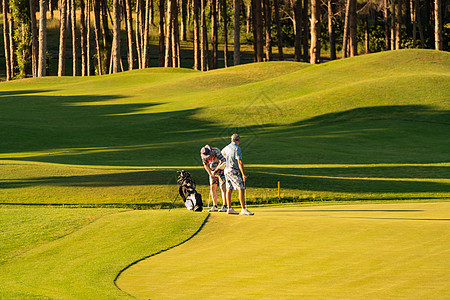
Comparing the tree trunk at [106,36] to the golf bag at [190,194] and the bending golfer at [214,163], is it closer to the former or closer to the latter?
the golf bag at [190,194]

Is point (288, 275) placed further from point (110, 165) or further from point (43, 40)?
point (43, 40)

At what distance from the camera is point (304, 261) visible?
11.1 meters

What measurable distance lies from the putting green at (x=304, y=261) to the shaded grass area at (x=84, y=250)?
425 millimetres

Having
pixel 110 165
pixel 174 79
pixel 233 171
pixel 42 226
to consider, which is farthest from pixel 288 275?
pixel 174 79

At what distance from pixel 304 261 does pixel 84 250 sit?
4.39 meters

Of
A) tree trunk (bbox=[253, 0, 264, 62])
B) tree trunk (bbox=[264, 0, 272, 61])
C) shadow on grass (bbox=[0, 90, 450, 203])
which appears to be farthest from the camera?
tree trunk (bbox=[264, 0, 272, 61])

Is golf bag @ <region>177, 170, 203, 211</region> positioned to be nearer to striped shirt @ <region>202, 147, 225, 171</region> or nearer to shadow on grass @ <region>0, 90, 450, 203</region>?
striped shirt @ <region>202, 147, 225, 171</region>

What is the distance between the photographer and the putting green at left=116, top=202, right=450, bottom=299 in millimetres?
9555

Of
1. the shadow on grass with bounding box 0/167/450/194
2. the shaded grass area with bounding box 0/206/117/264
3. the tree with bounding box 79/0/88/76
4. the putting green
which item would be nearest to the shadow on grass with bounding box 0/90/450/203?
the shadow on grass with bounding box 0/167/450/194

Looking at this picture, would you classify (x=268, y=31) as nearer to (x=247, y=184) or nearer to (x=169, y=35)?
(x=169, y=35)

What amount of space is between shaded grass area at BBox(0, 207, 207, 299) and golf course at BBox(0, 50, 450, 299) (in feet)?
0.16

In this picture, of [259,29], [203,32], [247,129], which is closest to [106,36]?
[203,32]

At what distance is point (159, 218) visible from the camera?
1515 cm

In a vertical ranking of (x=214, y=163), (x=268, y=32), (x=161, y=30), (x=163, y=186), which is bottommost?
(x=163, y=186)
